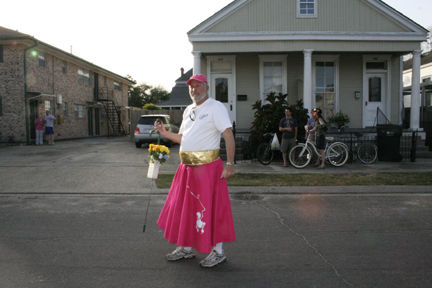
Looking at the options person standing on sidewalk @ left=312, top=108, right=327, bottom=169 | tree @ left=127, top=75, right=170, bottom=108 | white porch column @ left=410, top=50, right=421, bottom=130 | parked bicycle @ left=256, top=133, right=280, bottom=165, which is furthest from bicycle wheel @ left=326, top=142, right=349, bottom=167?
tree @ left=127, top=75, right=170, bottom=108

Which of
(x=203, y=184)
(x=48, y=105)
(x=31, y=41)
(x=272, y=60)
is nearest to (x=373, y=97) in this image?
(x=272, y=60)

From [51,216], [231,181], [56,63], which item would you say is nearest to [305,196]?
[231,181]

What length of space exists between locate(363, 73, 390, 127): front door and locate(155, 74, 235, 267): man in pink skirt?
1307cm

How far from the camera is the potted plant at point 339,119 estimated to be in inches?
579

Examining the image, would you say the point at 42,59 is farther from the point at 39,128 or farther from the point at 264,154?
the point at 264,154

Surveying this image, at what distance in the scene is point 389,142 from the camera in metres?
11.9

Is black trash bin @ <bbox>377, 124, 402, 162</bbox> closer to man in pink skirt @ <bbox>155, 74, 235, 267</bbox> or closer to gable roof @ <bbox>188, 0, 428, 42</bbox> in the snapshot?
gable roof @ <bbox>188, 0, 428, 42</bbox>

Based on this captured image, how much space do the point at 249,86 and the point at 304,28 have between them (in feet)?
10.4

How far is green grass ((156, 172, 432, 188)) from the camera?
8094 millimetres

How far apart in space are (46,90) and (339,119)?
17.4 m

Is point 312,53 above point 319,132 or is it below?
above

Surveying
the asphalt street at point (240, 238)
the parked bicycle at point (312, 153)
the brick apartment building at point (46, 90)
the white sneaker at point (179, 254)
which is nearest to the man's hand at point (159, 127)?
the white sneaker at point (179, 254)

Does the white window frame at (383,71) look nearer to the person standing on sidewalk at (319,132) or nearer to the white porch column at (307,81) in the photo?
the white porch column at (307,81)

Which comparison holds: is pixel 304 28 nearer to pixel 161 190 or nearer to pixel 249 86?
pixel 249 86
